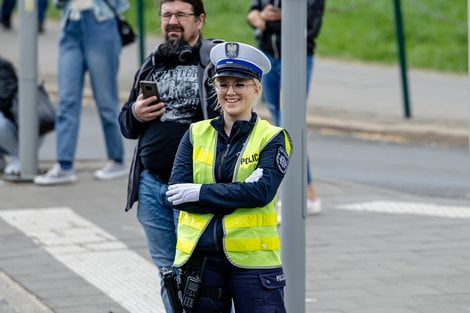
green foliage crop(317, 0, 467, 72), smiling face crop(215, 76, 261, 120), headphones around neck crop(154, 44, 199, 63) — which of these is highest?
headphones around neck crop(154, 44, 199, 63)

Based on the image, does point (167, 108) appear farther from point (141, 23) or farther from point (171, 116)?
point (141, 23)

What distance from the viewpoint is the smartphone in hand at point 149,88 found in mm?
5801

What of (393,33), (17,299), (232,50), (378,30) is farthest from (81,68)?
(378,30)

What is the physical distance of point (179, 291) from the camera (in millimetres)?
5219

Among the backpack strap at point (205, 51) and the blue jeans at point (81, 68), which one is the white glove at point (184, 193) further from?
the blue jeans at point (81, 68)

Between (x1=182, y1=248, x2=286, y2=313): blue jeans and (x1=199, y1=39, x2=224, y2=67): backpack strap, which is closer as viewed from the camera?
(x1=182, y1=248, x2=286, y2=313): blue jeans

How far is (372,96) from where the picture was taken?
17203 mm

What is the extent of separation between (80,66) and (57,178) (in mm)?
947

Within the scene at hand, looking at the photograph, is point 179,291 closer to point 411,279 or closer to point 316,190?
point 411,279

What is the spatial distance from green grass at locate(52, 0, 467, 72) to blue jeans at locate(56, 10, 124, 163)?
10.2m

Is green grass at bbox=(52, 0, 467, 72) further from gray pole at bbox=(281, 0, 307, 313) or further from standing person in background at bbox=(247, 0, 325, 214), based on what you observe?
gray pole at bbox=(281, 0, 307, 313)

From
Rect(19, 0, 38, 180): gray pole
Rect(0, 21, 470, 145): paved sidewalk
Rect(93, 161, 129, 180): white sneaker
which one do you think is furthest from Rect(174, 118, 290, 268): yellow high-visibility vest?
Rect(0, 21, 470, 145): paved sidewalk

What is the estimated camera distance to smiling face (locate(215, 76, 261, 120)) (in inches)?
203

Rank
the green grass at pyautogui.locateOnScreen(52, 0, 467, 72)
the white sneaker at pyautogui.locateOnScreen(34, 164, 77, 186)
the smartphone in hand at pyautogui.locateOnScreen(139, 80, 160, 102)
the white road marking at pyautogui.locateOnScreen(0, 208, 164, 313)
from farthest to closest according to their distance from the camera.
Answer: the green grass at pyautogui.locateOnScreen(52, 0, 467, 72)
the white sneaker at pyautogui.locateOnScreen(34, 164, 77, 186)
the white road marking at pyautogui.locateOnScreen(0, 208, 164, 313)
the smartphone in hand at pyautogui.locateOnScreen(139, 80, 160, 102)
